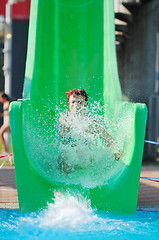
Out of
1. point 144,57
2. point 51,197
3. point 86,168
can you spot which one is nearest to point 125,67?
point 144,57

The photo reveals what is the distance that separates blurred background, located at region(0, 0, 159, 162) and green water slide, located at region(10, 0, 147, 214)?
0.91 meters

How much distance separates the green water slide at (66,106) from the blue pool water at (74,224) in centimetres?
12

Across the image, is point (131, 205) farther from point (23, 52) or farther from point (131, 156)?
point (23, 52)

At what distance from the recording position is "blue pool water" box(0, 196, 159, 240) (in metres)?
2.52

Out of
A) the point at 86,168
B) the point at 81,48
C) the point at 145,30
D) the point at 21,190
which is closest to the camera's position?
the point at 21,190

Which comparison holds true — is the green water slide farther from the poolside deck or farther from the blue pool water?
the poolside deck

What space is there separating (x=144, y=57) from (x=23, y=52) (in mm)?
2955

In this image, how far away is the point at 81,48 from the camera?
5.42 m

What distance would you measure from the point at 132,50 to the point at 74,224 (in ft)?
18.3

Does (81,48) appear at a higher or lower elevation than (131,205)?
higher

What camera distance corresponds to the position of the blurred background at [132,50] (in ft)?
19.6

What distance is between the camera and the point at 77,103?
3.87 metres

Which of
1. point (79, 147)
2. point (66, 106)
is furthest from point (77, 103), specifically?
point (66, 106)

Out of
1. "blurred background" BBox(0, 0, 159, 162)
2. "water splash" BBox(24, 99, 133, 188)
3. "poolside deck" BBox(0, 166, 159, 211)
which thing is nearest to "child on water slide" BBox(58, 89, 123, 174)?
"water splash" BBox(24, 99, 133, 188)
